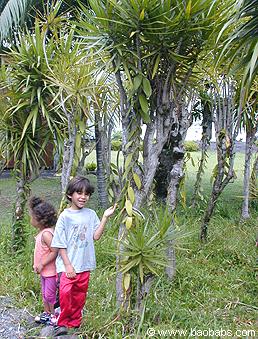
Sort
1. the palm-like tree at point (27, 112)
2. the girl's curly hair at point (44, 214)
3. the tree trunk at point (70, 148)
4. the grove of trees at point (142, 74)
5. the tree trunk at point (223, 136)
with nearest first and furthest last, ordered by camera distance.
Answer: the grove of trees at point (142, 74), the girl's curly hair at point (44, 214), the tree trunk at point (70, 148), the palm-like tree at point (27, 112), the tree trunk at point (223, 136)

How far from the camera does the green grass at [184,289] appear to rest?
2.78 metres

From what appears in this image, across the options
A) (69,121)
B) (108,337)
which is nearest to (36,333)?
(108,337)

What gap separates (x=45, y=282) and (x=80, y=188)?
85 centimetres

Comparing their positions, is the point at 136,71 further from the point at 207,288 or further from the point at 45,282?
the point at 207,288

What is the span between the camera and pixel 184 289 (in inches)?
141

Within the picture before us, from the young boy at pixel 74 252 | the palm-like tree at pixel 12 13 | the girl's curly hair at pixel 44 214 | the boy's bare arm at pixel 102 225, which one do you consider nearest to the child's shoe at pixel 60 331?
the young boy at pixel 74 252

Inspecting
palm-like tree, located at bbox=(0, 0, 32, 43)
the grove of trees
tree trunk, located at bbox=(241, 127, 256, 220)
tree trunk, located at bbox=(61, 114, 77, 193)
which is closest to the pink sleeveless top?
the grove of trees

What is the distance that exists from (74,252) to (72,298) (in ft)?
1.02

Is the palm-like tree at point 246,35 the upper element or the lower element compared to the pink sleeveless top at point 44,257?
upper

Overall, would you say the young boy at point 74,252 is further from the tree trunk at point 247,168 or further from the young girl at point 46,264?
the tree trunk at point 247,168

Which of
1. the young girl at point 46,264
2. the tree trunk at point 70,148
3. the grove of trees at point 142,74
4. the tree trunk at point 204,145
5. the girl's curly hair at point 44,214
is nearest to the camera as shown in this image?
the grove of trees at point 142,74

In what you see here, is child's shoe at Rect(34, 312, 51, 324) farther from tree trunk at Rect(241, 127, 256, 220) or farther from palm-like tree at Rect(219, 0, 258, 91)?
tree trunk at Rect(241, 127, 256, 220)

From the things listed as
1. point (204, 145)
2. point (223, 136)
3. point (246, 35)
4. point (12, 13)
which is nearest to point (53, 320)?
point (246, 35)

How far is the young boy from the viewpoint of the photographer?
2.78m
